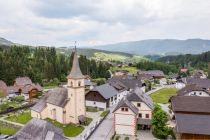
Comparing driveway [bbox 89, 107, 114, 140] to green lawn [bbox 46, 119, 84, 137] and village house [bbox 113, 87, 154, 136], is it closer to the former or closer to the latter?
village house [bbox 113, 87, 154, 136]

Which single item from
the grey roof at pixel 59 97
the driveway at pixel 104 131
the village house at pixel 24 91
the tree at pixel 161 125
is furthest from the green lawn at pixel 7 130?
the village house at pixel 24 91

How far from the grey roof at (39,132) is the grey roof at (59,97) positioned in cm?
1743

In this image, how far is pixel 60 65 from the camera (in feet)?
379

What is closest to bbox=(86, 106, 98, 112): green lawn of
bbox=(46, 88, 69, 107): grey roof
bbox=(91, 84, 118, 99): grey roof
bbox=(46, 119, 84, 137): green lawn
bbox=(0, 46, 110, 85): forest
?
bbox=(91, 84, 118, 99): grey roof

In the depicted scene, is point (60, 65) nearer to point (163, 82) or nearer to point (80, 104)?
point (163, 82)

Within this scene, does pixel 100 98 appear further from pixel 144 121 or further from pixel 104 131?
pixel 144 121

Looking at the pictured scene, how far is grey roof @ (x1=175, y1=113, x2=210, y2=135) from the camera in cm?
3626

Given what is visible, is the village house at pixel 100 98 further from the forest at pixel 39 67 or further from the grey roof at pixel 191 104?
the forest at pixel 39 67

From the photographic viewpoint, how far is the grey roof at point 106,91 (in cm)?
6521

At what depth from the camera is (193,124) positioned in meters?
37.5

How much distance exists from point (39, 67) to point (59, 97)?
6164 centimetres

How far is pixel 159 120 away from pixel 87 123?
16648mm

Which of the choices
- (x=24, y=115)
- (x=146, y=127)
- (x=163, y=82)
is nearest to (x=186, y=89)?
(x=146, y=127)

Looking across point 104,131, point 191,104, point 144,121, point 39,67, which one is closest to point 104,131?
point 104,131
